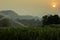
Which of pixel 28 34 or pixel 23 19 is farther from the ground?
pixel 23 19

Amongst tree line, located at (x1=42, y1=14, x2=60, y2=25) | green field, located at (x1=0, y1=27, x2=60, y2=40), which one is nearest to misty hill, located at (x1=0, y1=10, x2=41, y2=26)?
tree line, located at (x1=42, y1=14, x2=60, y2=25)

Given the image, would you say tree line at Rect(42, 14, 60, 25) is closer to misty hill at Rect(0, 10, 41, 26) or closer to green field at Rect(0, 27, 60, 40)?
misty hill at Rect(0, 10, 41, 26)

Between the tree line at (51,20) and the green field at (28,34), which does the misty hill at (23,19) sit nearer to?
the tree line at (51,20)

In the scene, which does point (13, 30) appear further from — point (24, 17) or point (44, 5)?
point (44, 5)

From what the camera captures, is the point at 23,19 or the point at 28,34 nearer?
the point at 28,34

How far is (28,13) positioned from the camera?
2.39 meters

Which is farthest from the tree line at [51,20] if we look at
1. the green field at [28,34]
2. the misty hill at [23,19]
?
the green field at [28,34]

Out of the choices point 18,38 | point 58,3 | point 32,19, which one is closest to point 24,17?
point 32,19

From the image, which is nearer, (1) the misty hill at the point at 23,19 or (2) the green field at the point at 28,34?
(2) the green field at the point at 28,34

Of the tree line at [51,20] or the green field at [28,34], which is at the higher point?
the tree line at [51,20]

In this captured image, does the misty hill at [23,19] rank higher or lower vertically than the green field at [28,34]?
higher

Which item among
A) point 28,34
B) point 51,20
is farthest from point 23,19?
point 28,34

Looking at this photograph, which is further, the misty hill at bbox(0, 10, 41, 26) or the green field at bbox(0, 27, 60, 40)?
the misty hill at bbox(0, 10, 41, 26)

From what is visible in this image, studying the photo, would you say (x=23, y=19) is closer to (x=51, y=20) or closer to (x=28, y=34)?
(x=51, y=20)
